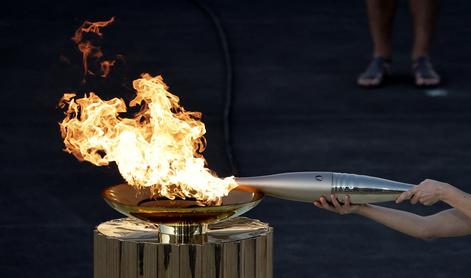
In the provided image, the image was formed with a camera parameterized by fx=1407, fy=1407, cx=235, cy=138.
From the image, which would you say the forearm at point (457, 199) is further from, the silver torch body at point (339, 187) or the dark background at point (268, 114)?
the dark background at point (268, 114)

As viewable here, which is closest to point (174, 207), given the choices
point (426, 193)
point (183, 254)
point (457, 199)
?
point (183, 254)

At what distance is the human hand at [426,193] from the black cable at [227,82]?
3.07m

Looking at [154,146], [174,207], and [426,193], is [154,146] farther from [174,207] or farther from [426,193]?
[426,193]

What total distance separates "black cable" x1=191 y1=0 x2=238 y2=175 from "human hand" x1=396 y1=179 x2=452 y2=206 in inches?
121

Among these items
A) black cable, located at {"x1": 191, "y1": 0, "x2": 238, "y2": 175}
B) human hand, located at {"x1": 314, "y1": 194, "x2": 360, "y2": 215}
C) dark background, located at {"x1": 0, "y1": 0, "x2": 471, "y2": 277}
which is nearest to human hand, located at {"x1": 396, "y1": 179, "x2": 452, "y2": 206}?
human hand, located at {"x1": 314, "y1": 194, "x2": 360, "y2": 215}

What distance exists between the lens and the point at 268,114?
8.05 m

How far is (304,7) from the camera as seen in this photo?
408 inches

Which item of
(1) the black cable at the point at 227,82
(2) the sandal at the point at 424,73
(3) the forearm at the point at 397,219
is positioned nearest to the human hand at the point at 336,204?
(3) the forearm at the point at 397,219

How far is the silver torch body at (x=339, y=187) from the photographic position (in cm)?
403

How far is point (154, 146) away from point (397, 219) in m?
0.81

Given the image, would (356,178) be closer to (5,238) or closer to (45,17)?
(5,238)

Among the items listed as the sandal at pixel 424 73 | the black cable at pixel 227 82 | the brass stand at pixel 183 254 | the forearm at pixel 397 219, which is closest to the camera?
the brass stand at pixel 183 254

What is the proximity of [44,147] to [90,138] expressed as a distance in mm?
3353

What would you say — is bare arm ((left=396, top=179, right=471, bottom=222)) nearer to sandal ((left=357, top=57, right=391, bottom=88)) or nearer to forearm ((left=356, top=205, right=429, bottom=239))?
forearm ((left=356, top=205, right=429, bottom=239))
